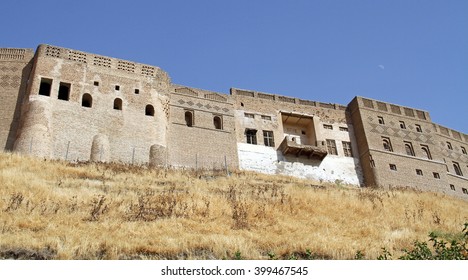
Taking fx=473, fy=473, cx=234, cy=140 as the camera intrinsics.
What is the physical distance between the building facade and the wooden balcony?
0.24ft

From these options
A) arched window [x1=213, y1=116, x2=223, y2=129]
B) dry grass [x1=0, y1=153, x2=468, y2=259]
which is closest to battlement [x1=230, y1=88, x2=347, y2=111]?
arched window [x1=213, y1=116, x2=223, y2=129]

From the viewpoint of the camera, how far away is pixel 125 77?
2898 centimetres

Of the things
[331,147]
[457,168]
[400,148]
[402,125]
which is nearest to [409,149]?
[400,148]

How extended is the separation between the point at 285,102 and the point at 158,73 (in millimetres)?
9715

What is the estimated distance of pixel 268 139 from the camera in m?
32.1

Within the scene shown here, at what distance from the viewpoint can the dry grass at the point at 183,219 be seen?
9227mm

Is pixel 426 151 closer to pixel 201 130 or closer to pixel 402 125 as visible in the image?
pixel 402 125

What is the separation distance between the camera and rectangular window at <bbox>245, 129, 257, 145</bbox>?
31516 mm

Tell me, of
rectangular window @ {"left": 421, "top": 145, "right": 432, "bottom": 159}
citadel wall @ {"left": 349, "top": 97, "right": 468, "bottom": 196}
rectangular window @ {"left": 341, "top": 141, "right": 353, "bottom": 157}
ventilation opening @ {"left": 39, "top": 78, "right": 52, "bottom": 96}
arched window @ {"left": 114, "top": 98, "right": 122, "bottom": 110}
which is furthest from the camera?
rectangular window @ {"left": 421, "top": 145, "right": 432, "bottom": 159}

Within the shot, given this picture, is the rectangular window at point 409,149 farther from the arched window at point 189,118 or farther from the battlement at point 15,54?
the battlement at point 15,54

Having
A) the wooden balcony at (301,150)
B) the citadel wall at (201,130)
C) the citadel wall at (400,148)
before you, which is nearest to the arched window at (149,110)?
the citadel wall at (201,130)

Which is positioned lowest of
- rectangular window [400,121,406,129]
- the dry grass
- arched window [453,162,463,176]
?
the dry grass

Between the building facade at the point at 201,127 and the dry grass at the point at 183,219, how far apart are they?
6.14 metres

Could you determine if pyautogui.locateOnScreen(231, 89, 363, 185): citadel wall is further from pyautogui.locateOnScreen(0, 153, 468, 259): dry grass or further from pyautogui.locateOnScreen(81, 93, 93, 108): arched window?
pyautogui.locateOnScreen(0, 153, 468, 259): dry grass
